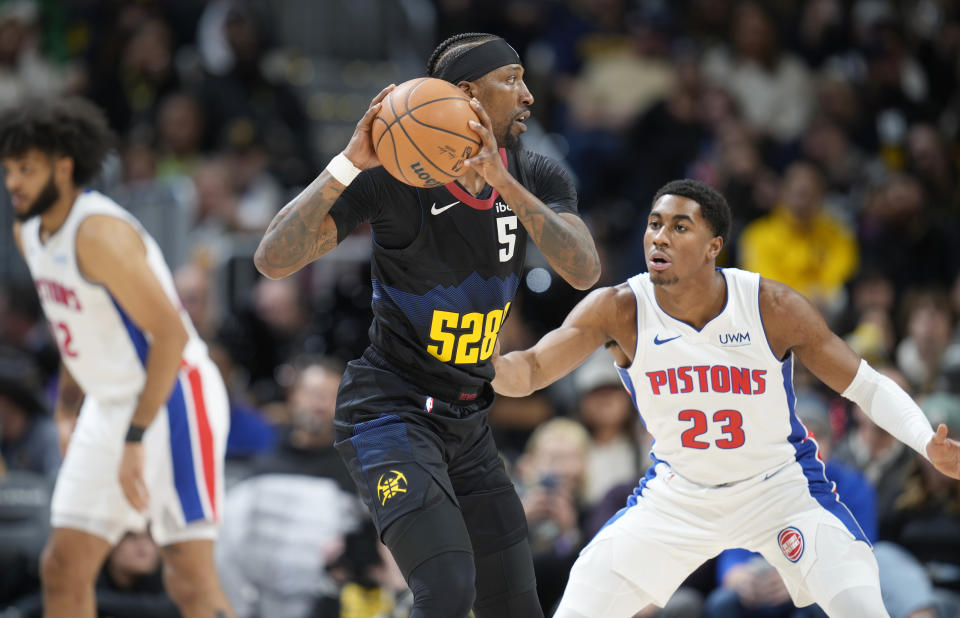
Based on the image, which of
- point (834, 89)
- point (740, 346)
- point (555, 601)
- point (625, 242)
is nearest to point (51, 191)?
point (740, 346)

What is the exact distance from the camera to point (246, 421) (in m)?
9.23

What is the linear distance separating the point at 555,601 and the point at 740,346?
3.03m

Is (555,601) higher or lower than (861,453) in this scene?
lower

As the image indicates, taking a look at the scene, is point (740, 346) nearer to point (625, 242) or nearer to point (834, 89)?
point (625, 242)

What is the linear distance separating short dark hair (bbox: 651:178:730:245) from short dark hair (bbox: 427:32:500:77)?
1043 mm

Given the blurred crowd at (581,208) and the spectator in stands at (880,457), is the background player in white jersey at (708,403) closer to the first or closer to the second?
the blurred crowd at (581,208)

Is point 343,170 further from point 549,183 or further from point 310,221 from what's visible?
point 549,183

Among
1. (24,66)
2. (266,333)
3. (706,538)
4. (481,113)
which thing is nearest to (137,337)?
(481,113)

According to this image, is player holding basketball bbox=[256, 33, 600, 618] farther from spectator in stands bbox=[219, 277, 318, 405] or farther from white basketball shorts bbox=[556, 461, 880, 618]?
spectator in stands bbox=[219, 277, 318, 405]

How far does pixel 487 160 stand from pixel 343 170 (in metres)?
0.51

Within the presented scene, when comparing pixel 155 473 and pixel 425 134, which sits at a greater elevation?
pixel 425 134

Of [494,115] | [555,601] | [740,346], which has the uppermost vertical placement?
[494,115]

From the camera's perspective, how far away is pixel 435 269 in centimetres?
451

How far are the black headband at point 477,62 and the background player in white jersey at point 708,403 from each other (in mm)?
1007
